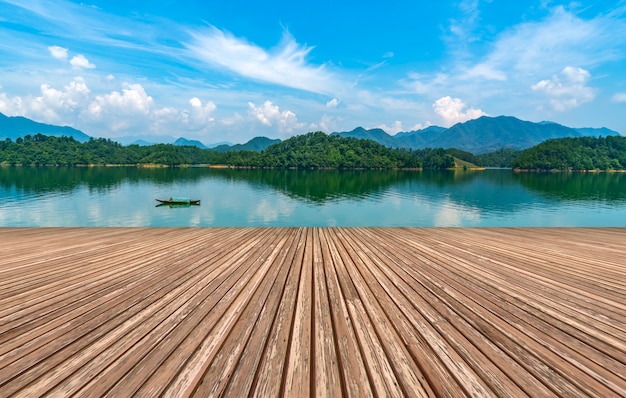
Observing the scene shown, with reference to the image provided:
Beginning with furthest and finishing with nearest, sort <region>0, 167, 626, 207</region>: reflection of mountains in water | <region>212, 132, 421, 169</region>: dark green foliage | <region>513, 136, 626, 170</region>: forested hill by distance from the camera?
<region>212, 132, 421, 169</region>: dark green foliage, <region>513, 136, 626, 170</region>: forested hill, <region>0, 167, 626, 207</region>: reflection of mountains in water

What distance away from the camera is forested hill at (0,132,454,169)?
160 meters

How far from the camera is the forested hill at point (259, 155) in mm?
160250

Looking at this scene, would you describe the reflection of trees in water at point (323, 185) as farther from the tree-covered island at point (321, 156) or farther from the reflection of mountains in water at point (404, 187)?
the tree-covered island at point (321, 156)

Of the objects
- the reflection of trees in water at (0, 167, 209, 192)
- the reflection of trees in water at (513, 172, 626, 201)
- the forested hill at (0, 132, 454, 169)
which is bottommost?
the reflection of trees in water at (0, 167, 209, 192)

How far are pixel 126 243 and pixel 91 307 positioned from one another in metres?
5.17

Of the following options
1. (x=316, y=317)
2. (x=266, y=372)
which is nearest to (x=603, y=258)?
(x=316, y=317)

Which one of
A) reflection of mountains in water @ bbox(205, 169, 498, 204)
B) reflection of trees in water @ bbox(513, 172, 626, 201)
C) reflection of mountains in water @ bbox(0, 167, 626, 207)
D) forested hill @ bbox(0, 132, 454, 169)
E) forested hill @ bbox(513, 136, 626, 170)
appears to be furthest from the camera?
forested hill @ bbox(0, 132, 454, 169)

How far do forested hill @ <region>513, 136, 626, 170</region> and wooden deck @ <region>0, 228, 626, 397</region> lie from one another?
190 m

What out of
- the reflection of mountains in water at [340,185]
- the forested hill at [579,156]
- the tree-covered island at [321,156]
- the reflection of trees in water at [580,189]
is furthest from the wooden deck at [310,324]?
the forested hill at [579,156]

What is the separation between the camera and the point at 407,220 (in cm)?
3125

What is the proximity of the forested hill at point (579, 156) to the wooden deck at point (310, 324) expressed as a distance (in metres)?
190

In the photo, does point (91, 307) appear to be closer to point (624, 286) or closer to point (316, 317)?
point (316, 317)

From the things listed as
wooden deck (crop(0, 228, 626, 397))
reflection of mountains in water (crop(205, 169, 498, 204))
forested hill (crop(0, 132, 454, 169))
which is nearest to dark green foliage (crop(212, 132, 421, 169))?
forested hill (crop(0, 132, 454, 169))

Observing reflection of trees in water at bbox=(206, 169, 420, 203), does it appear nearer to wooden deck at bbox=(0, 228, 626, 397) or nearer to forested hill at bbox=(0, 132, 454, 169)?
wooden deck at bbox=(0, 228, 626, 397)
